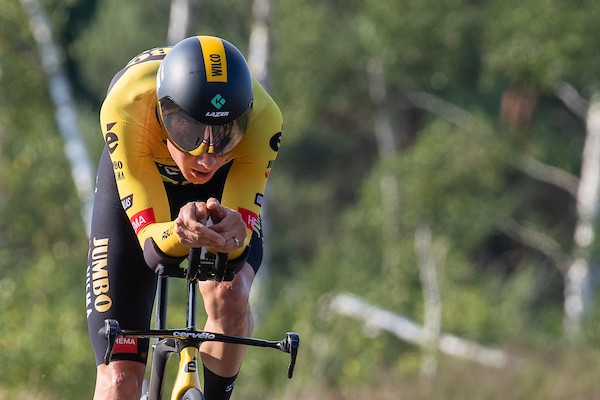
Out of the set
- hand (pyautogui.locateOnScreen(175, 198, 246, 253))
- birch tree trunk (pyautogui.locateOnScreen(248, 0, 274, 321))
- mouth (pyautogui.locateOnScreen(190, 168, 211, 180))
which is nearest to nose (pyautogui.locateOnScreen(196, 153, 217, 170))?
→ mouth (pyautogui.locateOnScreen(190, 168, 211, 180))

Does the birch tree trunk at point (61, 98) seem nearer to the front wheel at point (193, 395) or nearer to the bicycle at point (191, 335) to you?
the bicycle at point (191, 335)

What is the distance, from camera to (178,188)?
20.9ft

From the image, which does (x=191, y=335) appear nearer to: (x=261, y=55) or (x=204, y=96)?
(x=204, y=96)

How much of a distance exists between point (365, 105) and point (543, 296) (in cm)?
720

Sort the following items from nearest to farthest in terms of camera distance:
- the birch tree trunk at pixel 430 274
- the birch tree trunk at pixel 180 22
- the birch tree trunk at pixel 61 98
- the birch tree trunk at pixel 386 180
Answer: the birch tree trunk at pixel 180 22 → the birch tree trunk at pixel 430 274 → the birch tree trunk at pixel 61 98 → the birch tree trunk at pixel 386 180

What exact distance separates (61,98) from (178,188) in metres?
18.2

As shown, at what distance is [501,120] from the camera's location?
3025 cm

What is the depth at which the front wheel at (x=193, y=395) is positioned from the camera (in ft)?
17.6

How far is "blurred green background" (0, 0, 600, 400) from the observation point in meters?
14.7

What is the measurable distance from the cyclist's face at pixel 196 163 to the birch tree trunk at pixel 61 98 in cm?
1749

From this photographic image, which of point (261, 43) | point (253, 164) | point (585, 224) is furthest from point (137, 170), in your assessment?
point (585, 224)

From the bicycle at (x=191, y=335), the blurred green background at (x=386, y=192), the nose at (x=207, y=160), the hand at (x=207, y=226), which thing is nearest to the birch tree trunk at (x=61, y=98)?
the blurred green background at (x=386, y=192)

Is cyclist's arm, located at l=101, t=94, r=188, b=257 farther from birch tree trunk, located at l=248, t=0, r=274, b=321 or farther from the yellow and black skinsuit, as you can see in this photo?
birch tree trunk, located at l=248, t=0, r=274, b=321

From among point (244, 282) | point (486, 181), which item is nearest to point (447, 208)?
point (486, 181)
